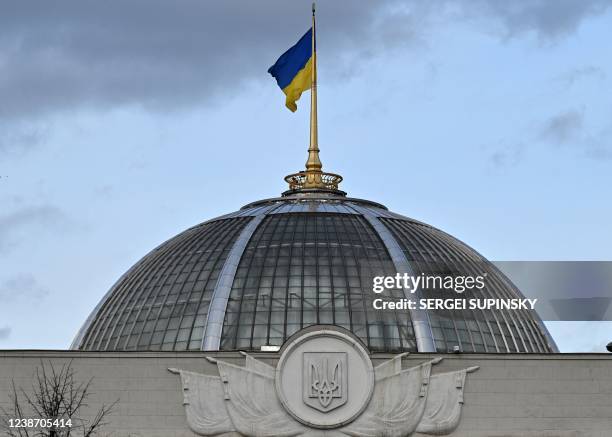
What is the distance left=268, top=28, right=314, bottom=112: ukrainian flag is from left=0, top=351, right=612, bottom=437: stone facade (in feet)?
55.8

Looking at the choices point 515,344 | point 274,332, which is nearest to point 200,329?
point 274,332

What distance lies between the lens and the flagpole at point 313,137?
216 ft

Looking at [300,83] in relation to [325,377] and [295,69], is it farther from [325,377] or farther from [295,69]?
[325,377]

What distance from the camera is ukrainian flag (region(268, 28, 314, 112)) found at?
216 ft

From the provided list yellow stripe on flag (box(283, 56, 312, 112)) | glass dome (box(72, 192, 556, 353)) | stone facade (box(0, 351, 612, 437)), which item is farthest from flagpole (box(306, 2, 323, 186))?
stone facade (box(0, 351, 612, 437))

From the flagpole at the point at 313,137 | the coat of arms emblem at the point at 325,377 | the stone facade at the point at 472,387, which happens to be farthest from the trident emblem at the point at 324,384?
the flagpole at the point at 313,137

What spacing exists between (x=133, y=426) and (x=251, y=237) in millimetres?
10785

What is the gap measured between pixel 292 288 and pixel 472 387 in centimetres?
770

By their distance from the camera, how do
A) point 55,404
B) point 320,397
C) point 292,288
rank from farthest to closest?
point 292,288, point 320,397, point 55,404

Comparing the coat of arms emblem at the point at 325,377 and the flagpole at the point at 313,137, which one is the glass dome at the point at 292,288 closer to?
the flagpole at the point at 313,137

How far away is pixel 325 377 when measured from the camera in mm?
50500

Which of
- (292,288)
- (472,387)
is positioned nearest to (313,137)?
(292,288)

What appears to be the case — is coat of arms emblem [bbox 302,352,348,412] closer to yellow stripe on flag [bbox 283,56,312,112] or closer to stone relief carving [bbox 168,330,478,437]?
stone relief carving [bbox 168,330,478,437]

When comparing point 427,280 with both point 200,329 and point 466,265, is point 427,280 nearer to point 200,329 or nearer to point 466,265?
point 466,265
